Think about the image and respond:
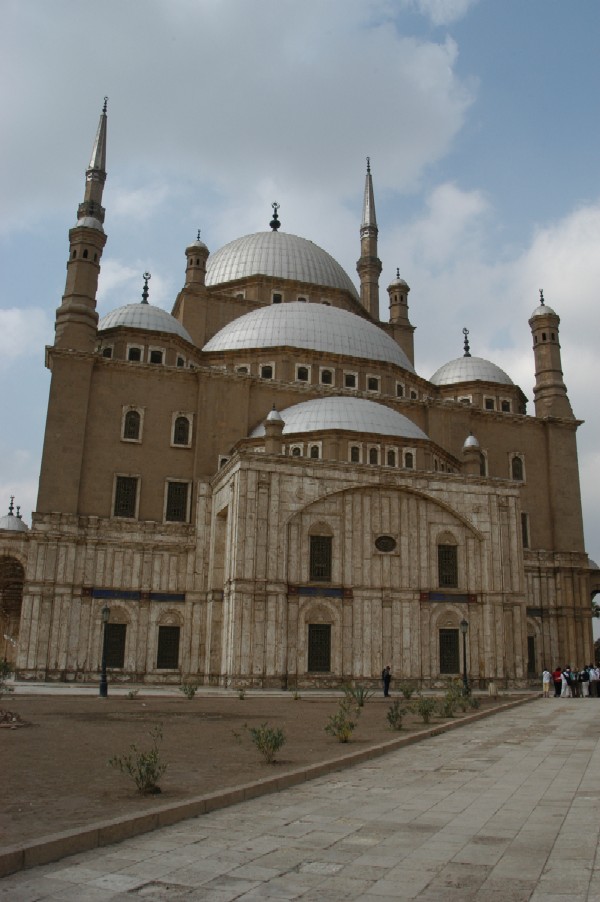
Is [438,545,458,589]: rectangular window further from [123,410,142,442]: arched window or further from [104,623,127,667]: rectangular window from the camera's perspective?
[123,410,142,442]: arched window

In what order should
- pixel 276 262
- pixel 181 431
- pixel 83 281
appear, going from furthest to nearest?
pixel 276 262
pixel 83 281
pixel 181 431

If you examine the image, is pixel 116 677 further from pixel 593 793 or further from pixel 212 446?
pixel 593 793

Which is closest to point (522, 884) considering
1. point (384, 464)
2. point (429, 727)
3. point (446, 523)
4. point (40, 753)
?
point (40, 753)

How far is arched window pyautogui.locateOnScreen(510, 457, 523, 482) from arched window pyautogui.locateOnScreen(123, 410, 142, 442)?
736 inches

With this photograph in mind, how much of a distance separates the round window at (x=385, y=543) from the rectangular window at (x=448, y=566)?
2.04 meters

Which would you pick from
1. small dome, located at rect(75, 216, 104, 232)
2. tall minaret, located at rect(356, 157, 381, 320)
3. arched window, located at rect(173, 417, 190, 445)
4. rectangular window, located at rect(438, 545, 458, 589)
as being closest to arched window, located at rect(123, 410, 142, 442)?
arched window, located at rect(173, 417, 190, 445)

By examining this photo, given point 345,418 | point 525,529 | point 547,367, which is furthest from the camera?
point 547,367

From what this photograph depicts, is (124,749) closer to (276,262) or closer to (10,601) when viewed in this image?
(276,262)

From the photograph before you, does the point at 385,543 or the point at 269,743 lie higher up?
the point at 385,543

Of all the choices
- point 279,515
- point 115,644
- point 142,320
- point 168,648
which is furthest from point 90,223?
point 168,648

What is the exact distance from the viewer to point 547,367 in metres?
42.6

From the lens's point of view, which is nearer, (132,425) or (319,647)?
(319,647)

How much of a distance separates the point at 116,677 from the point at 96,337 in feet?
49.1

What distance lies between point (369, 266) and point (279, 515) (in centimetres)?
2549
